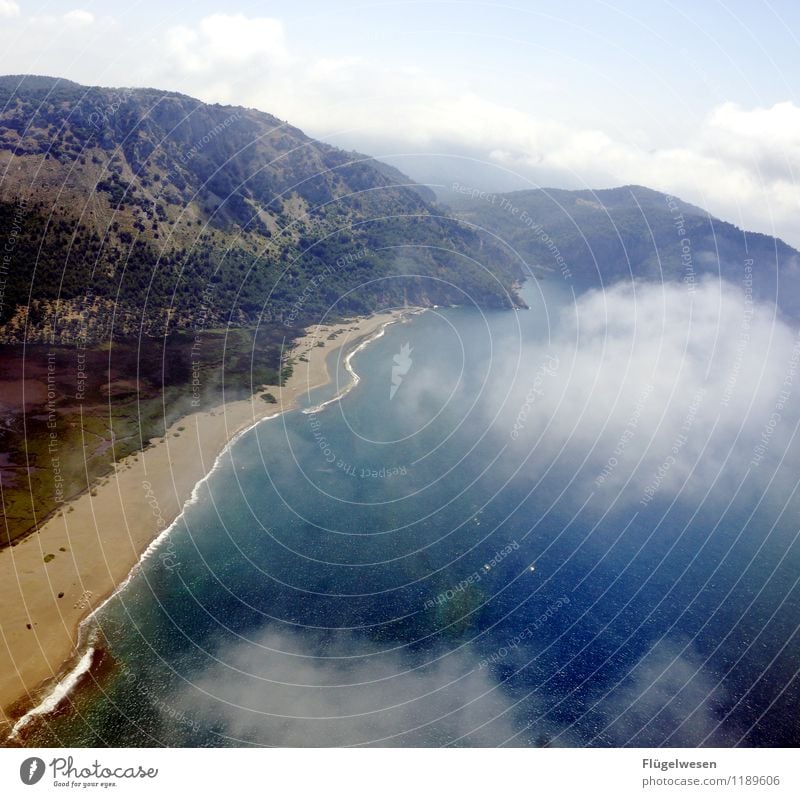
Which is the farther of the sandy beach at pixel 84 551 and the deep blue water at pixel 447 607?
the sandy beach at pixel 84 551

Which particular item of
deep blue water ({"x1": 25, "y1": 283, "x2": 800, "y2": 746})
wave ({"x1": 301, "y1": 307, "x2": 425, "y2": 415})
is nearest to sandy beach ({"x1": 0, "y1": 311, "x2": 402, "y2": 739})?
deep blue water ({"x1": 25, "y1": 283, "x2": 800, "y2": 746})

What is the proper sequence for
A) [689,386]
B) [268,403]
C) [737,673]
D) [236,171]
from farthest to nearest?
[236,171], [689,386], [268,403], [737,673]

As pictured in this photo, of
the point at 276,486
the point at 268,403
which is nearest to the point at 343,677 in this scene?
the point at 276,486

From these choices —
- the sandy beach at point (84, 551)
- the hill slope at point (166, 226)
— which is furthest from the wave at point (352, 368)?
the sandy beach at point (84, 551)

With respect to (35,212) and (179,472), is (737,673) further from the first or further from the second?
(35,212)

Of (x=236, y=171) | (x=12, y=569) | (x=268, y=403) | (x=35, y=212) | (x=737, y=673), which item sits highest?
(x=236, y=171)

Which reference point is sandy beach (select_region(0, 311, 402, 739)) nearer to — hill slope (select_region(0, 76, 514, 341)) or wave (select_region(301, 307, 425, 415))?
wave (select_region(301, 307, 425, 415))

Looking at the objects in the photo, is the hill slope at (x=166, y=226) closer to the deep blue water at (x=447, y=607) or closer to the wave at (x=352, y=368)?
the wave at (x=352, y=368)
